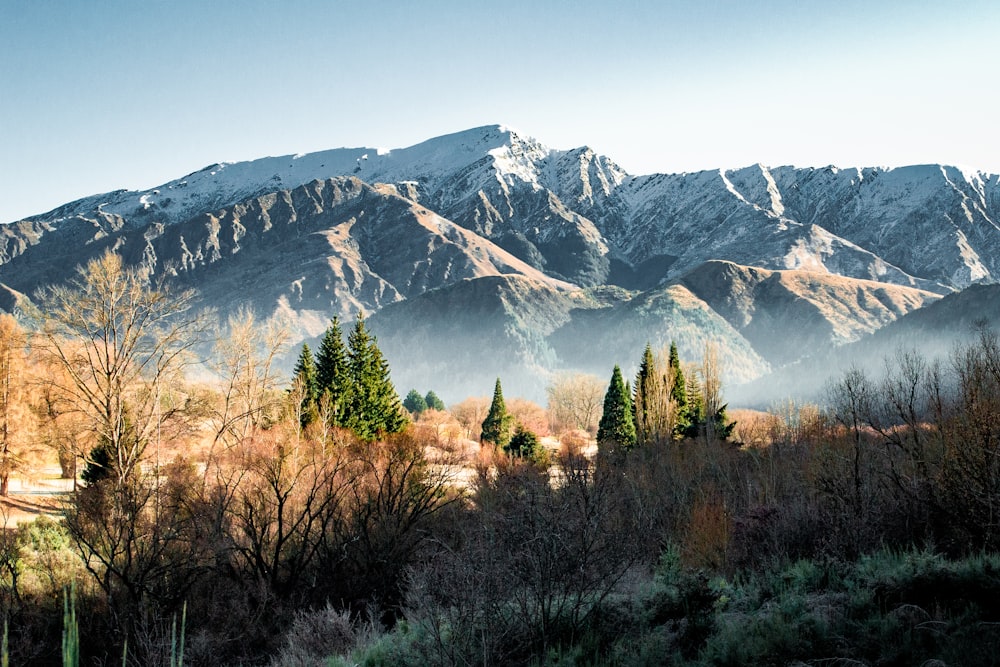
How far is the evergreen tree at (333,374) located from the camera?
4631cm

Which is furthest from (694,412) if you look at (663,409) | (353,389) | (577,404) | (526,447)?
(577,404)

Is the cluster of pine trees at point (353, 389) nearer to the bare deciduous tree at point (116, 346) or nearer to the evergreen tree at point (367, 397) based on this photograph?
the evergreen tree at point (367, 397)

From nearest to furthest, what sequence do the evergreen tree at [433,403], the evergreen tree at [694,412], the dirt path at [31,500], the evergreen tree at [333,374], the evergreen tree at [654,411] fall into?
1. the dirt path at [31,500]
2. the evergreen tree at [333,374]
3. the evergreen tree at [654,411]
4. the evergreen tree at [694,412]
5. the evergreen tree at [433,403]

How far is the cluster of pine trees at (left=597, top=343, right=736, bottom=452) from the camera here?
5566cm

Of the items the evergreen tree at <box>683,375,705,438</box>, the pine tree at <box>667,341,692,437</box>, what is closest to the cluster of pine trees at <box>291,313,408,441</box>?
the pine tree at <box>667,341,692,437</box>

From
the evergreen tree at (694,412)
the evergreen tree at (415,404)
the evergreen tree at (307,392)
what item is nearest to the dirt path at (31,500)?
the evergreen tree at (307,392)

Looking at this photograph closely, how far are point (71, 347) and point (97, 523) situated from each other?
8.92 meters

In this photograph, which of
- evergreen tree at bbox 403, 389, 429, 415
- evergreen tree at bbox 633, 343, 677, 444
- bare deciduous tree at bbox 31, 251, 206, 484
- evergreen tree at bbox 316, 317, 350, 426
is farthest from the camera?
evergreen tree at bbox 403, 389, 429, 415

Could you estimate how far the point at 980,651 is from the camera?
870 cm

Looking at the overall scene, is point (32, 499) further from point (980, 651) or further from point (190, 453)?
point (980, 651)

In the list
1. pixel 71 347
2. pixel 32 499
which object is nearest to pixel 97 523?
pixel 71 347

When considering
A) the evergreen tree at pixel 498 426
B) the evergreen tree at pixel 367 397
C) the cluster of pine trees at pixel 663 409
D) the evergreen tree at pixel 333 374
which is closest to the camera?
the evergreen tree at pixel 333 374

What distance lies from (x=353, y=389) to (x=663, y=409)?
85.0ft

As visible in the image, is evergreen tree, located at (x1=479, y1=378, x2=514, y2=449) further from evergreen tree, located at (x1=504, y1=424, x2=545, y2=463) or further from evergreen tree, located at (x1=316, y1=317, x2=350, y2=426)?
evergreen tree, located at (x1=316, y1=317, x2=350, y2=426)
